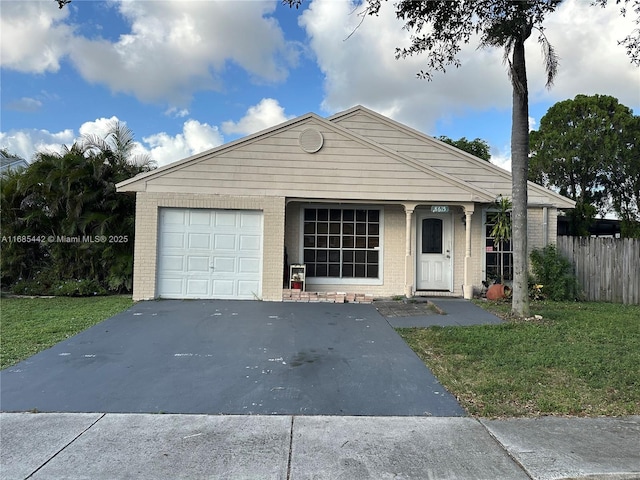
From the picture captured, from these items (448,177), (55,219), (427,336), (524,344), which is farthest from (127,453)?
(55,219)

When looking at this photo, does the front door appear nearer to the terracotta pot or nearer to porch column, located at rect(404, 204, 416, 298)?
porch column, located at rect(404, 204, 416, 298)

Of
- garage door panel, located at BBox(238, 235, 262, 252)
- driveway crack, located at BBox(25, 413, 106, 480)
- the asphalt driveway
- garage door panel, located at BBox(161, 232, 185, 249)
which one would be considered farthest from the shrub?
driveway crack, located at BBox(25, 413, 106, 480)

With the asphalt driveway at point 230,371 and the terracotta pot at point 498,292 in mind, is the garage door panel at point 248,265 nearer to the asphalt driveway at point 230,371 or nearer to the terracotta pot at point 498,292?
the asphalt driveway at point 230,371

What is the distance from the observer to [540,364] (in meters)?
5.42

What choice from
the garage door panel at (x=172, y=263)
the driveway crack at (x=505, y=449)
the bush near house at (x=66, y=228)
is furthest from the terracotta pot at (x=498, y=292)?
the bush near house at (x=66, y=228)

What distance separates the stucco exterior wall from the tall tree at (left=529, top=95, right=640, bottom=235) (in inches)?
687

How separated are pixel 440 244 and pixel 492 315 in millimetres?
3227

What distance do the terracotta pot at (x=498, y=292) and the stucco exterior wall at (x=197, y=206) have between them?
529cm

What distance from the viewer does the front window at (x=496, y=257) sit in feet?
37.6

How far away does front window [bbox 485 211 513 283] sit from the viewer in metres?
11.5

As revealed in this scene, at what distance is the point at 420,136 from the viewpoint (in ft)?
40.2

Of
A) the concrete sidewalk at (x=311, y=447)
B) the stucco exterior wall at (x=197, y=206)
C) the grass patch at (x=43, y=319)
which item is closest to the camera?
the concrete sidewalk at (x=311, y=447)

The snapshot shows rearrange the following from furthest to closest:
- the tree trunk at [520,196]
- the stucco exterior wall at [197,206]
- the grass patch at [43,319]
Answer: the stucco exterior wall at [197,206]
the tree trunk at [520,196]
the grass patch at [43,319]

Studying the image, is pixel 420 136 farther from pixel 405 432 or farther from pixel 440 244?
pixel 405 432
